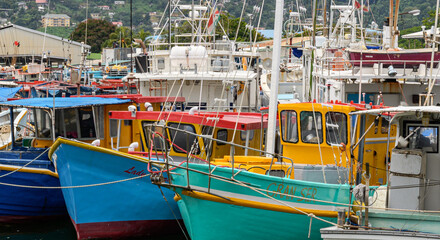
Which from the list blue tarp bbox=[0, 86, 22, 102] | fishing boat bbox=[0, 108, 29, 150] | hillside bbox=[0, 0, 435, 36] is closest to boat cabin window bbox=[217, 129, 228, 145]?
fishing boat bbox=[0, 108, 29, 150]

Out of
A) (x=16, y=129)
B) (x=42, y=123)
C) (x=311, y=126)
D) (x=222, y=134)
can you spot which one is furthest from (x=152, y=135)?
(x=16, y=129)

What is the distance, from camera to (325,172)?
1376cm

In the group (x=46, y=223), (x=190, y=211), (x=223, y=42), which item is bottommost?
(x=46, y=223)

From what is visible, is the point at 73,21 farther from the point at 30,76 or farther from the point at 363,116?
the point at 363,116

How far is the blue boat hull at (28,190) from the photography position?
55.2 ft

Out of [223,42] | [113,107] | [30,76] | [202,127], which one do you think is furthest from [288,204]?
[30,76]

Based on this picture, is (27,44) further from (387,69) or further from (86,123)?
(387,69)

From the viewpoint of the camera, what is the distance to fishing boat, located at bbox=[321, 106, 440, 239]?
34.1 ft

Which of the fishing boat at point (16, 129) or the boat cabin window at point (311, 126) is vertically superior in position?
the boat cabin window at point (311, 126)

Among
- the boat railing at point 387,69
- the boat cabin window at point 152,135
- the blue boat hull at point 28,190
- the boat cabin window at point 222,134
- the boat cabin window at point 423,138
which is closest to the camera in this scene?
the boat cabin window at point 423,138

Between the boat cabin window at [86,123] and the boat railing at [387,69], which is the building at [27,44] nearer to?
the boat cabin window at [86,123]

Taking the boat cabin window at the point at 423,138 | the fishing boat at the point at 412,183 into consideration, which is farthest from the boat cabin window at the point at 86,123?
the boat cabin window at the point at 423,138

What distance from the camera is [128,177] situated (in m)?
15.1

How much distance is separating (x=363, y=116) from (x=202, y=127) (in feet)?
12.8
